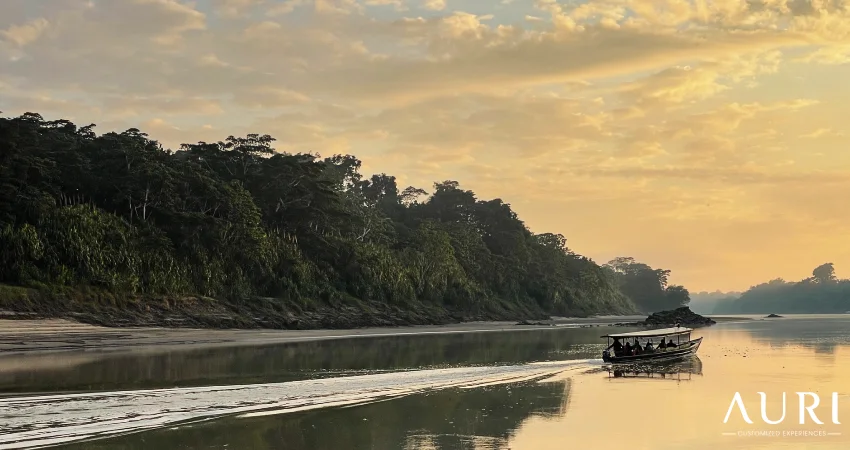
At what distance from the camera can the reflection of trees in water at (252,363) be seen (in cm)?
2755

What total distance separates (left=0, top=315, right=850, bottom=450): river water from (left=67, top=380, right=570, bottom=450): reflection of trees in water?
54 millimetres

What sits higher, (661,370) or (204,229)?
(204,229)

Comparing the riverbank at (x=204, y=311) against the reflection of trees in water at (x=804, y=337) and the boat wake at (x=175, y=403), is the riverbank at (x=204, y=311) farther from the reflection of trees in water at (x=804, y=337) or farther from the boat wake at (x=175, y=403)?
the reflection of trees in water at (x=804, y=337)

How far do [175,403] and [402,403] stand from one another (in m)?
7.08

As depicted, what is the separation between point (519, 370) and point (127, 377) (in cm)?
1777

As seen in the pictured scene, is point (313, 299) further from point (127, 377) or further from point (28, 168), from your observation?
point (127, 377)

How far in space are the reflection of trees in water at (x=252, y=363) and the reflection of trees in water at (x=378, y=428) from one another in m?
8.37

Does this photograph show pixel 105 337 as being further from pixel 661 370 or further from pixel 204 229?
pixel 661 370

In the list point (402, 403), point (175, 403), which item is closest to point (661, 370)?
point (402, 403)

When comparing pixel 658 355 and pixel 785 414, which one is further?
pixel 658 355

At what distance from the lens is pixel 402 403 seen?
2355cm

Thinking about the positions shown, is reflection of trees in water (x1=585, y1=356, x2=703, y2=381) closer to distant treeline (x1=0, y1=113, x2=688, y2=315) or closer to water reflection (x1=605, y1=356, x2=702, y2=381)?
water reflection (x1=605, y1=356, x2=702, y2=381)

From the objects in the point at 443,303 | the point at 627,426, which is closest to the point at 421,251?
the point at 443,303

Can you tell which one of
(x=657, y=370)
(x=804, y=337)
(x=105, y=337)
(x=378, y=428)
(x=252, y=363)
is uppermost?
(x=105, y=337)
